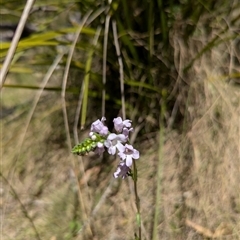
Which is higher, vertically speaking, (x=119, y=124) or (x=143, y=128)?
(x=119, y=124)

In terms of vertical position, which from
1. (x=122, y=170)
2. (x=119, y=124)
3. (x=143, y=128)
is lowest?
(x=143, y=128)

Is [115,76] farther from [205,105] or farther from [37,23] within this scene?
[37,23]

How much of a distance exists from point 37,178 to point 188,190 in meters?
0.59

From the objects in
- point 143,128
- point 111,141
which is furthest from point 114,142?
point 143,128

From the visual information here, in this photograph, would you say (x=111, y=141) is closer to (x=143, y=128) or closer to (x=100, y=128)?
(x=100, y=128)

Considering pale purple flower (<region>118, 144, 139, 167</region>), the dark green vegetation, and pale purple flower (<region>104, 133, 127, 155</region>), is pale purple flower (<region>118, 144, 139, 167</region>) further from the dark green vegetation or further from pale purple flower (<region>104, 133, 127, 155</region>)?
the dark green vegetation

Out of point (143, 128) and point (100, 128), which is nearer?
point (100, 128)

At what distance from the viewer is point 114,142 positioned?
1.08 m

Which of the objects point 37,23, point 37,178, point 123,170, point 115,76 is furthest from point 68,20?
point 123,170

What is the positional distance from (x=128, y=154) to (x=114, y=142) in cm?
4

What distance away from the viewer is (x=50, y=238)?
1.71m

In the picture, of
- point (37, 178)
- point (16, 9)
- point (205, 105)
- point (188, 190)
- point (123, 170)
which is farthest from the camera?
point (16, 9)

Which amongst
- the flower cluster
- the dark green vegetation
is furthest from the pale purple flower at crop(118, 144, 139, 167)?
the dark green vegetation

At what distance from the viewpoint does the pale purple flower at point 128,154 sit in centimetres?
108
